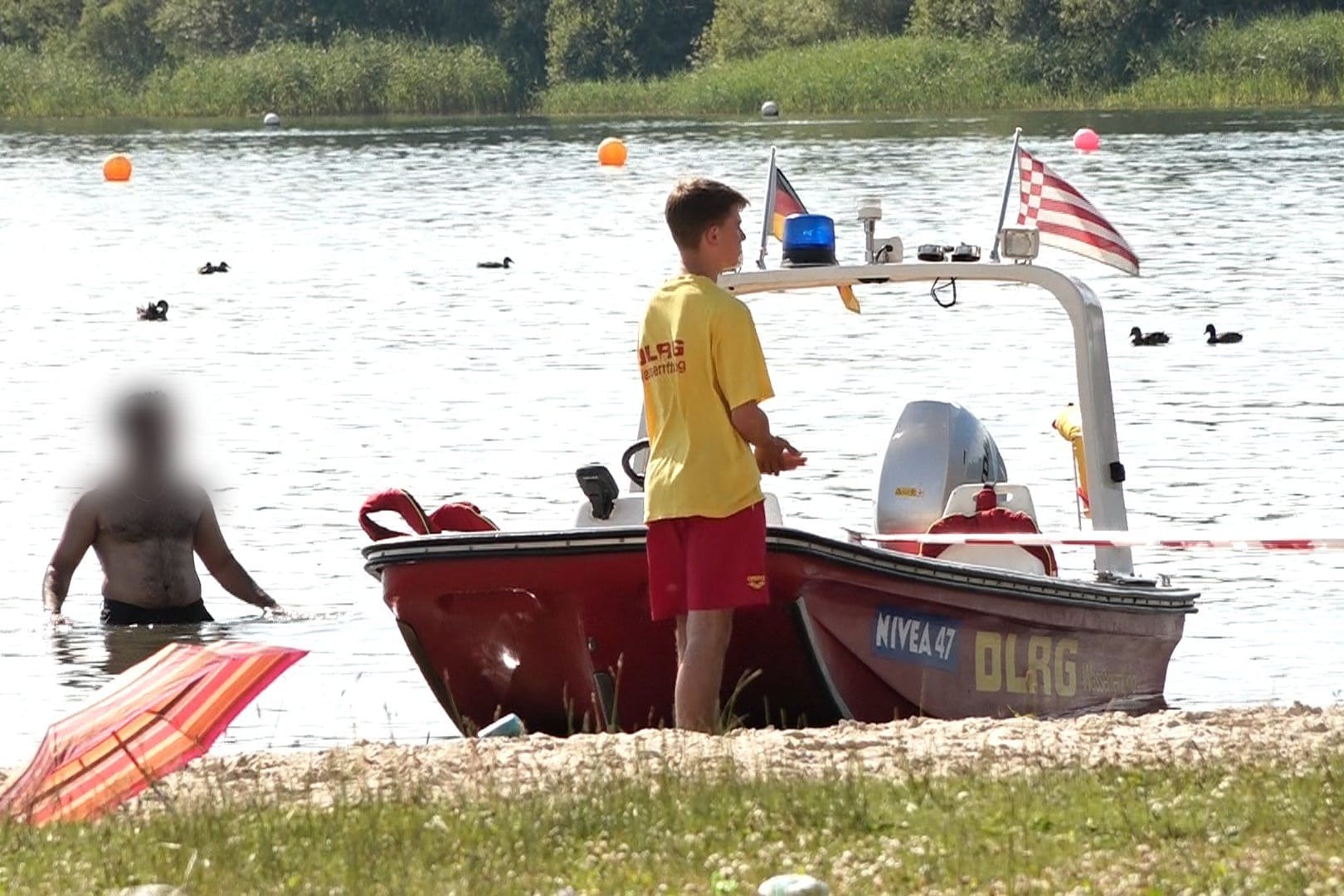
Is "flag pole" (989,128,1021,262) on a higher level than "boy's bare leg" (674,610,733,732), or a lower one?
higher

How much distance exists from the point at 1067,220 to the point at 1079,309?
17.2 inches

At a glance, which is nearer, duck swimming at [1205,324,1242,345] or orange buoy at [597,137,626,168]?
duck swimming at [1205,324,1242,345]

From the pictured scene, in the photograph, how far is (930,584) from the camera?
9023 millimetres

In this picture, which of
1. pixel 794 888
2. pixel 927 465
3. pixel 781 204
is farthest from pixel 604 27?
pixel 794 888

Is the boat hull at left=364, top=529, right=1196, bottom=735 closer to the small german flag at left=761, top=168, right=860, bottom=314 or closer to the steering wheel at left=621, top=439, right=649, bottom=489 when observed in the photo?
the steering wheel at left=621, top=439, right=649, bottom=489

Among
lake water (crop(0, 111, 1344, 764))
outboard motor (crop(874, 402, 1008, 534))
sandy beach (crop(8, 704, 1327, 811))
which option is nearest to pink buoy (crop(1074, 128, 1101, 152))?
lake water (crop(0, 111, 1344, 764))

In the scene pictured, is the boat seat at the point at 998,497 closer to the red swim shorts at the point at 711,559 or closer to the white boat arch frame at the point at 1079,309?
the white boat arch frame at the point at 1079,309

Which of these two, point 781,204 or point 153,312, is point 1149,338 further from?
point 781,204

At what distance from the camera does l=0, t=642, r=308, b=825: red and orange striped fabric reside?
7.17m

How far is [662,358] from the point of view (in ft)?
25.6

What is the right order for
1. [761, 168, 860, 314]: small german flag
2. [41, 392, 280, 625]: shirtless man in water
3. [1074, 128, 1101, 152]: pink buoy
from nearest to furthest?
1. [761, 168, 860, 314]: small german flag
2. [41, 392, 280, 625]: shirtless man in water
3. [1074, 128, 1101, 152]: pink buoy

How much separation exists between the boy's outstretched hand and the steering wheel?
1491 mm

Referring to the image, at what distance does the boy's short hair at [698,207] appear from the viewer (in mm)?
7707

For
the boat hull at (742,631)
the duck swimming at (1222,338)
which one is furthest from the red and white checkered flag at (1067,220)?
the duck swimming at (1222,338)
